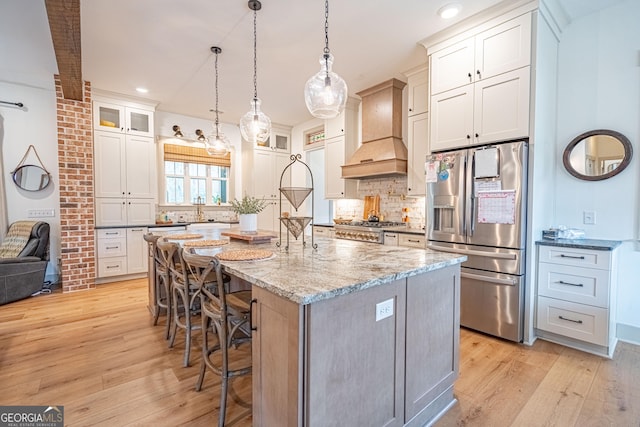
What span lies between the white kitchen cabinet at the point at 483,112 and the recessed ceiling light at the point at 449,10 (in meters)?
0.64

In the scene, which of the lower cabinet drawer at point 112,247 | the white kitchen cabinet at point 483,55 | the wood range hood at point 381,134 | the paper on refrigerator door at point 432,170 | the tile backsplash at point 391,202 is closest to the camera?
the white kitchen cabinet at point 483,55

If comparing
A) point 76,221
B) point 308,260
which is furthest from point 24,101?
point 308,260

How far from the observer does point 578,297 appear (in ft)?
8.10

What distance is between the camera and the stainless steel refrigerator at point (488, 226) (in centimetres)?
257

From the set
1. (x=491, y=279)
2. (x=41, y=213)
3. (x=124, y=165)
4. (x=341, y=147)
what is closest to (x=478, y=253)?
(x=491, y=279)

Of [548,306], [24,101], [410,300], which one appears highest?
[24,101]

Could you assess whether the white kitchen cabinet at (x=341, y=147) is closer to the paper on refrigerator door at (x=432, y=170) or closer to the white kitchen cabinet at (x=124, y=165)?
the paper on refrigerator door at (x=432, y=170)

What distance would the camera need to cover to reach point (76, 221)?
4.20 metres

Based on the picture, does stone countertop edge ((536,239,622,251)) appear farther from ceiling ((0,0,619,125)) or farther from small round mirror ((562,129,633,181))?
ceiling ((0,0,619,125))

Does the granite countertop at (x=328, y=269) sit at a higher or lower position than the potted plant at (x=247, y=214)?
lower

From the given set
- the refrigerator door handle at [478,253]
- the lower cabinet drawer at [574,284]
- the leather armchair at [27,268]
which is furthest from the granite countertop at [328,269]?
the leather armchair at [27,268]

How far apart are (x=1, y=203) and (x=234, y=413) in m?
4.71

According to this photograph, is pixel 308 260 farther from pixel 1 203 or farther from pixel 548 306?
pixel 1 203

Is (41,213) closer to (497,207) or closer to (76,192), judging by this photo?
(76,192)
